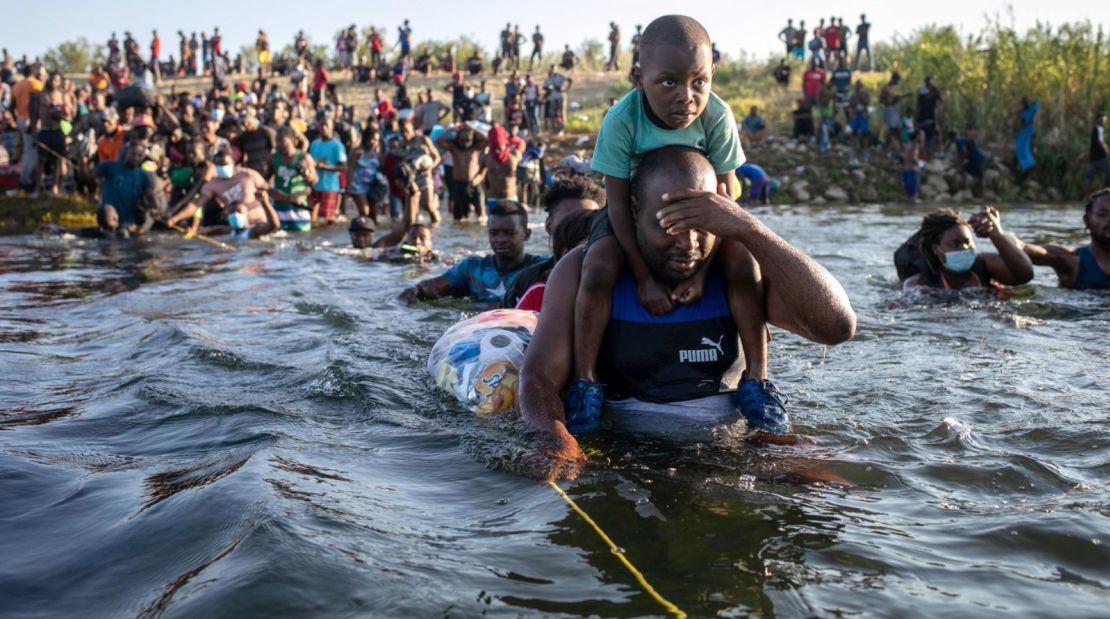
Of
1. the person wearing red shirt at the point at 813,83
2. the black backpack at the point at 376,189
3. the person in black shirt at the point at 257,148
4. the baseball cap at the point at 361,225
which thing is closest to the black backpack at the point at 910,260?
the baseball cap at the point at 361,225

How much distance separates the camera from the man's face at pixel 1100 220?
26.4 ft

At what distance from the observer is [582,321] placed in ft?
13.2

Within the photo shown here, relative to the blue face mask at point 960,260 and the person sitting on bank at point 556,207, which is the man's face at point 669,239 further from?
the blue face mask at point 960,260

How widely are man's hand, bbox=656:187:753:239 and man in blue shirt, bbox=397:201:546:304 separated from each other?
3.88 metres

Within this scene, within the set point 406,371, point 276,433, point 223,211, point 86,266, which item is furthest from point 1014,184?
point 276,433

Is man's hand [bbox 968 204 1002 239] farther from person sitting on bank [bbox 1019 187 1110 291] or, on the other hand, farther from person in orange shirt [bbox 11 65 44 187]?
person in orange shirt [bbox 11 65 44 187]

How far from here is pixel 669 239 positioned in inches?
149

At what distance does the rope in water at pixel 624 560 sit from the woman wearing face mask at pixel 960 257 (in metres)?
5.27

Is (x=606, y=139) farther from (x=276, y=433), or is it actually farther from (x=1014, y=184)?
(x=1014, y=184)

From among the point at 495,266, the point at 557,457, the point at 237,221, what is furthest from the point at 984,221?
the point at 237,221

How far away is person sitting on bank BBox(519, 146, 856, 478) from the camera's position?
3.69m

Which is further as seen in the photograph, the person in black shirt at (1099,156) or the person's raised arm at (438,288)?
the person in black shirt at (1099,156)

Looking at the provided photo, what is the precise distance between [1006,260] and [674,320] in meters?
4.97

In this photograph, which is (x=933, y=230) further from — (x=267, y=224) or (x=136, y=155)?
(x=136, y=155)
